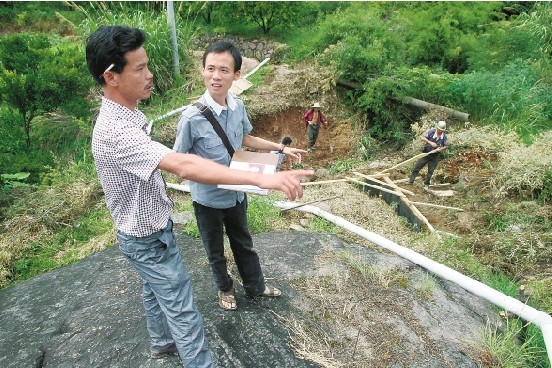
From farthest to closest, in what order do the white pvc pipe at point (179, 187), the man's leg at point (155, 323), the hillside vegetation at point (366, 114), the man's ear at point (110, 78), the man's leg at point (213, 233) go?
the white pvc pipe at point (179, 187)
the hillside vegetation at point (366, 114)
the man's leg at point (213, 233)
the man's leg at point (155, 323)
the man's ear at point (110, 78)

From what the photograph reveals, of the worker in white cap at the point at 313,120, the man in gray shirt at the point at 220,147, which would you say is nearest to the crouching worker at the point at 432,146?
the worker in white cap at the point at 313,120

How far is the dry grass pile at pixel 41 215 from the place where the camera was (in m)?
4.96

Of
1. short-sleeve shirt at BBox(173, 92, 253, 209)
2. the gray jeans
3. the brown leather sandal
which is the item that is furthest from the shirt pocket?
the brown leather sandal

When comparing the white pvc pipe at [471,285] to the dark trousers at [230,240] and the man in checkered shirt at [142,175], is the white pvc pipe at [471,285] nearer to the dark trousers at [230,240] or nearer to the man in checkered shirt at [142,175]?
the dark trousers at [230,240]

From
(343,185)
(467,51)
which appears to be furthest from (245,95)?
(467,51)

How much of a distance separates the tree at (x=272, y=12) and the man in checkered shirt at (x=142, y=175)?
9885mm

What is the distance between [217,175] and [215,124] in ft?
2.75

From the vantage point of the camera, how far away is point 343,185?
6.34m

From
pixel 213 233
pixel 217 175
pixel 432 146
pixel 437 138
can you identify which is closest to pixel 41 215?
pixel 213 233

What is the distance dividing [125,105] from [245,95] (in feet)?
23.0

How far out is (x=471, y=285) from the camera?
360 centimetres

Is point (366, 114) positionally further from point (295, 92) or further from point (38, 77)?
point (38, 77)

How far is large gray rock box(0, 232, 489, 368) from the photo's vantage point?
110 inches

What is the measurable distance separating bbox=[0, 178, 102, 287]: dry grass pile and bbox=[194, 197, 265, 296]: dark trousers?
3173mm
